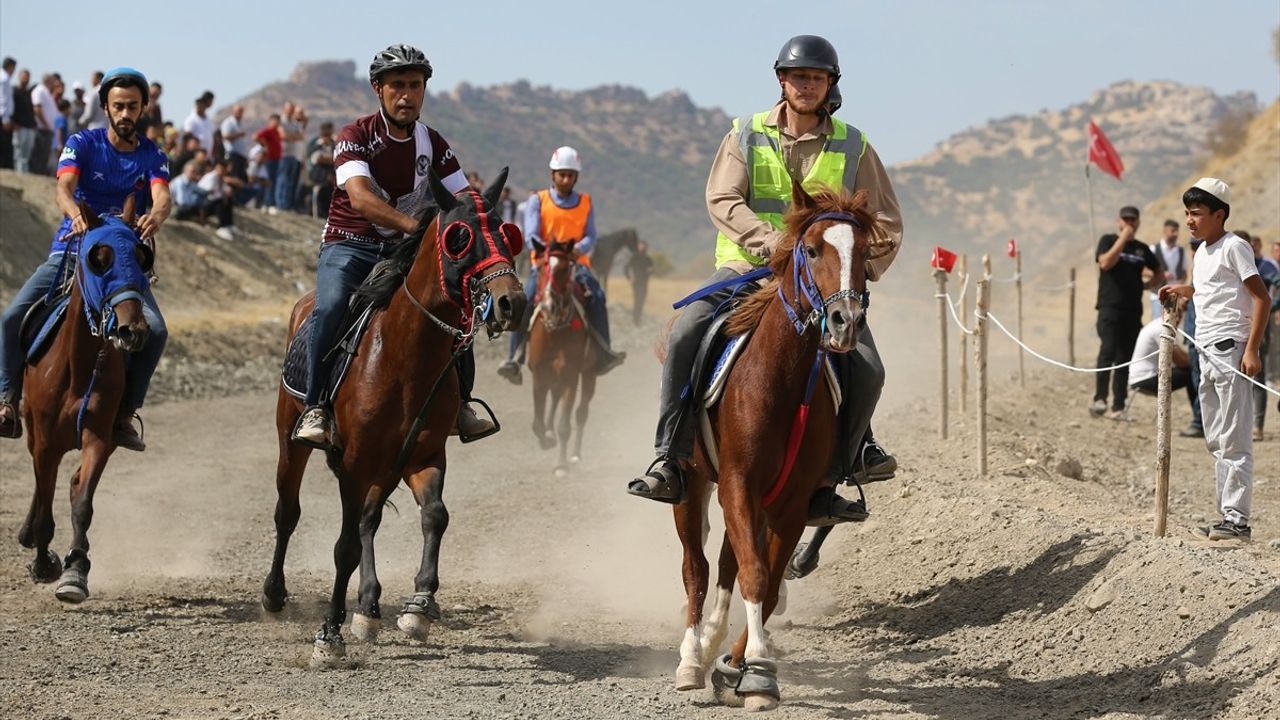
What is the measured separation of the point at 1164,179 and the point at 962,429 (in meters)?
105

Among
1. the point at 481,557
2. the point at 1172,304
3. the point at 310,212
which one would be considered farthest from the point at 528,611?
the point at 310,212

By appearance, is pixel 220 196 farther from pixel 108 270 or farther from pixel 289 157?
pixel 108 270

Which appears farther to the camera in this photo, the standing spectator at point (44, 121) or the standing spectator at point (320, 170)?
the standing spectator at point (320, 170)

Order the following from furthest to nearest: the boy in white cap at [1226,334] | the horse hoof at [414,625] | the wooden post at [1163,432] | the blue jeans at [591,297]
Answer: the blue jeans at [591,297], the boy in white cap at [1226,334], the wooden post at [1163,432], the horse hoof at [414,625]

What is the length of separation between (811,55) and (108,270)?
15.7ft

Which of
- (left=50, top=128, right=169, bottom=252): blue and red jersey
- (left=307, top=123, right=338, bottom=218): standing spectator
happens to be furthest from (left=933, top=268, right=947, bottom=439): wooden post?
(left=307, top=123, right=338, bottom=218): standing spectator

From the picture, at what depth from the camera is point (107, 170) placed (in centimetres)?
1102

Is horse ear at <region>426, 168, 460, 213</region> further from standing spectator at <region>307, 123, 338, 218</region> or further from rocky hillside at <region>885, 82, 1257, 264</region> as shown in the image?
rocky hillside at <region>885, 82, 1257, 264</region>

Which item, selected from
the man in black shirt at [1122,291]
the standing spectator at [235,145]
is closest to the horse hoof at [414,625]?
the man in black shirt at [1122,291]

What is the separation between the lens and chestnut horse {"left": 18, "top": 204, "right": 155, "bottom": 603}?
10.2 meters

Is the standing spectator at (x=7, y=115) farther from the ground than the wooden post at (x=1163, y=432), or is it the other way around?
the standing spectator at (x=7, y=115)

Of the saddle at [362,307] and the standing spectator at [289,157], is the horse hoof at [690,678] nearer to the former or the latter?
the saddle at [362,307]

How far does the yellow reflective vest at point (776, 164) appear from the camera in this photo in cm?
866

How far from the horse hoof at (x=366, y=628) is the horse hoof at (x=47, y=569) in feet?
8.48
